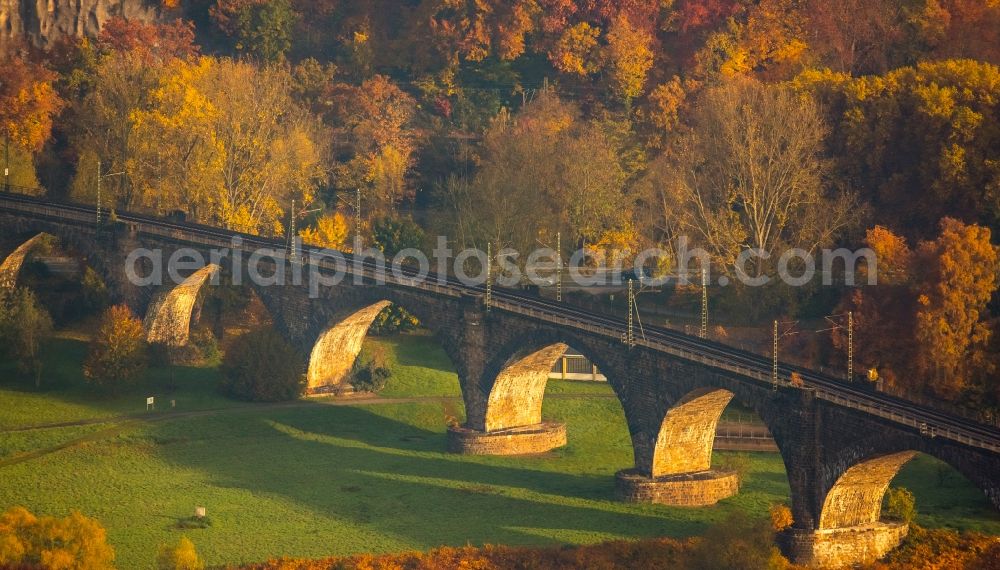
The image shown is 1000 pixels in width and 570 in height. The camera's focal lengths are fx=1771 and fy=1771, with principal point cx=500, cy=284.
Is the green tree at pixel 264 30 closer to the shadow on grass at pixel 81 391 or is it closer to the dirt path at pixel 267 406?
the shadow on grass at pixel 81 391

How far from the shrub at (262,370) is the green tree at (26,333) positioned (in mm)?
12952

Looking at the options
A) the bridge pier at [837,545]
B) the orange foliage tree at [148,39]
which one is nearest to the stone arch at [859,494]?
the bridge pier at [837,545]

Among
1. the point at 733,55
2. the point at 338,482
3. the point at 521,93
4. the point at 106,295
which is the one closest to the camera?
the point at 338,482

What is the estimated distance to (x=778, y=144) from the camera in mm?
131125

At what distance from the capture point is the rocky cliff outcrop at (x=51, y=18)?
560 ft

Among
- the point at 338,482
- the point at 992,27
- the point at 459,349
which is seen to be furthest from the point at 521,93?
the point at 338,482

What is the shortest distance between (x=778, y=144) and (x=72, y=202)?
5649 cm

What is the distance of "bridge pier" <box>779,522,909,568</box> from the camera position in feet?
300

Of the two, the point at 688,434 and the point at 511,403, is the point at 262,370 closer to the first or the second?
the point at 511,403

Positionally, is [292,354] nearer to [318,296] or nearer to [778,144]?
[318,296]

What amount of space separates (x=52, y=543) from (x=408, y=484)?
25.8 m

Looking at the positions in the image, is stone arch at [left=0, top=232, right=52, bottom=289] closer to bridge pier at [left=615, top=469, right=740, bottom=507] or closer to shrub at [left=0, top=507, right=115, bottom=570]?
shrub at [left=0, top=507, right=115, bottom=570]

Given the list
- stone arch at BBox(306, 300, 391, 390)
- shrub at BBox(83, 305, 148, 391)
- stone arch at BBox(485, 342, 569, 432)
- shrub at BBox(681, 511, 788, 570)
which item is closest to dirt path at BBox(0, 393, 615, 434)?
stone arch at BBox(306, 300, 391, 390)

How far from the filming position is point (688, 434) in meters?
104
